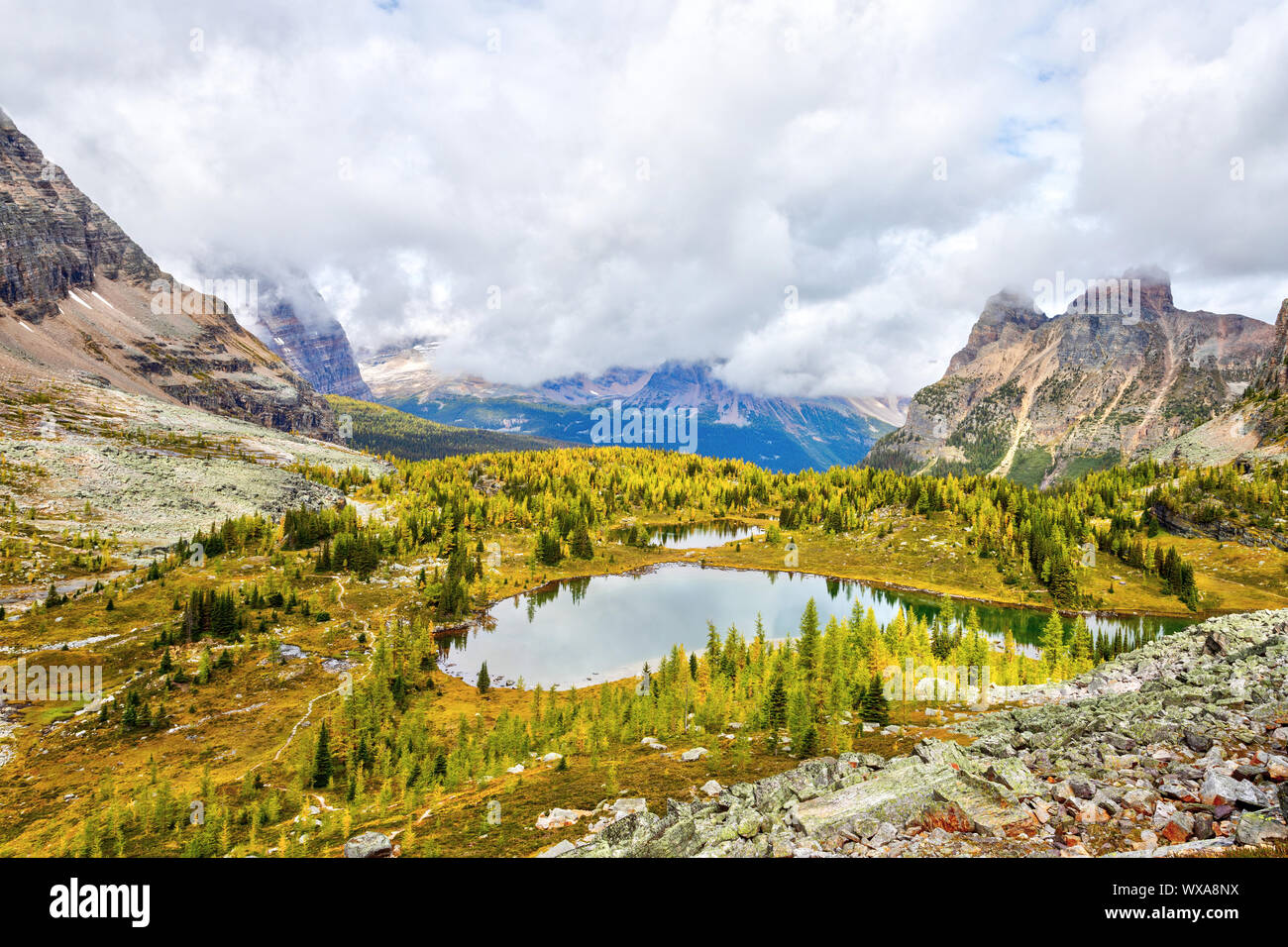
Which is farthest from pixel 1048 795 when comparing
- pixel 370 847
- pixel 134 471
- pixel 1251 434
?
pixel 1251 434

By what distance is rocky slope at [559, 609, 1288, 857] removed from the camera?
15.8 metres

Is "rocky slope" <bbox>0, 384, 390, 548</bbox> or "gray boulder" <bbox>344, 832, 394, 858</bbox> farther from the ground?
"rocky slope" <bbox>0, 384, 390, 548</bbox>

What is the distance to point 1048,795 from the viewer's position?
60.2ft

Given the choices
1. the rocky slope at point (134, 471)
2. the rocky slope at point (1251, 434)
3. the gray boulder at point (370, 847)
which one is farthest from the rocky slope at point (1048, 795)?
the rocky slope at point (1251, 434)

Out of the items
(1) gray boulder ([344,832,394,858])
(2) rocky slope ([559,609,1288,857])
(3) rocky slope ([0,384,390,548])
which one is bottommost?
(1) gray boulder ([344,832,394,858])

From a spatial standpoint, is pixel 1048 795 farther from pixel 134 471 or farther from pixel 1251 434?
pixel 1251 434

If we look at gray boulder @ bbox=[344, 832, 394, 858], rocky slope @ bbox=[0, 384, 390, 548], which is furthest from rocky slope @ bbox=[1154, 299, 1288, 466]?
rocky slope @ bbox=[0, 384, 390, 548]

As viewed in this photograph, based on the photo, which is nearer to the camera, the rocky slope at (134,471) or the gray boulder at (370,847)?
the gray boulder at (370,847)

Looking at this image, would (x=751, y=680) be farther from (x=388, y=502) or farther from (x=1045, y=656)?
(x=388, y=502)

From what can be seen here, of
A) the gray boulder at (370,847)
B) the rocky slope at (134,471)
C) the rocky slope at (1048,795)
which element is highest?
the rocky slope at (134,471)

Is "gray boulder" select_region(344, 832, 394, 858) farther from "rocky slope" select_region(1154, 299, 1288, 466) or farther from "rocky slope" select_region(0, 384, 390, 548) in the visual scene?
"rocky slope" select_region(1154, 299, 1288, 466)

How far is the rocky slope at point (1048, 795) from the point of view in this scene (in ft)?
51.7

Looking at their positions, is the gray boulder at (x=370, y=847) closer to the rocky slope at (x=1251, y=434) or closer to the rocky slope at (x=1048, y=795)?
→ the rocky slope at (x=1048, y=795)
